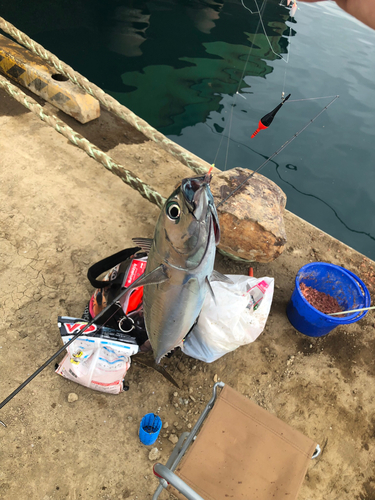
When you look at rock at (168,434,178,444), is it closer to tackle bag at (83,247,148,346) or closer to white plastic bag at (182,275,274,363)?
white plastic bag at (182,275,274,363)

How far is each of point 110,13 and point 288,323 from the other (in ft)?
34.0

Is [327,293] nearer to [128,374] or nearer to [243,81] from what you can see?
[128,374]

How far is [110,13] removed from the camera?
917 centimetres

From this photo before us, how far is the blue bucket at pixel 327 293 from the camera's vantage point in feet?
8.83

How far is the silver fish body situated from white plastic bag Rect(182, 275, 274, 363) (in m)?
0.58

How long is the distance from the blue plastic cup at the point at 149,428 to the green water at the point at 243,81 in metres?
4.32

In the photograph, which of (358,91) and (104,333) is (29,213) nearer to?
(104,333)

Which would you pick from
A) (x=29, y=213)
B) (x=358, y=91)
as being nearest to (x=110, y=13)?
(x=358, y=91)

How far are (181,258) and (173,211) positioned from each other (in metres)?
0.24

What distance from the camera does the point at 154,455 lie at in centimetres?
217

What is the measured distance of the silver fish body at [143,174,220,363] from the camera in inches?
52.7

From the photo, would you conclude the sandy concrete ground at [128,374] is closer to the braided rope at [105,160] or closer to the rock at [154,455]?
the rock at [154,455]

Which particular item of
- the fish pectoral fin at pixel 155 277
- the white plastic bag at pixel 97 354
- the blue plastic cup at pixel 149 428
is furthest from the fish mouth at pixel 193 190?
the blue plastic cup at pixel 149 428

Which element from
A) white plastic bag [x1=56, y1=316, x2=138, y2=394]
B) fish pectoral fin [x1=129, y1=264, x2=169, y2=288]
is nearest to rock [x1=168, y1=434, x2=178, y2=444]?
white plastic bag [x1=56, y1=316, x2=138, y2=394]
